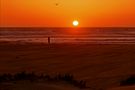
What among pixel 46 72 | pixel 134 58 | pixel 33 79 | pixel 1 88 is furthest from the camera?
pixel 134 58

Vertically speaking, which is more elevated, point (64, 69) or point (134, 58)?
point (134, 58)

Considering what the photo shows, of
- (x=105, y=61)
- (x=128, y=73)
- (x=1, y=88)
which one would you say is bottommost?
(x=1, y=88)

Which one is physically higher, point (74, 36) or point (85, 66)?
point (74, 36)

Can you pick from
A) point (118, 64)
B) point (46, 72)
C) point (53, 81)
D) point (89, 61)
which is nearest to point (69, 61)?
point (89, 61)

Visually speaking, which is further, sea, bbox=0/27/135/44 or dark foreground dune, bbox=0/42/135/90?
sea, bbox=0/27/135/44

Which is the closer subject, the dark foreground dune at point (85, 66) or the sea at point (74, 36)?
the dark foreground dune at point (85, 66)

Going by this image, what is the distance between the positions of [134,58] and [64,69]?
483cm

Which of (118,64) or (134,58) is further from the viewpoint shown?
(134,58)

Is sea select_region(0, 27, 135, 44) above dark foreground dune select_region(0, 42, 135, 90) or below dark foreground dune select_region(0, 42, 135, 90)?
above

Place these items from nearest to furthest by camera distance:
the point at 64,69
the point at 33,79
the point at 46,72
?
the point at 33,79
the point at 46,72
the point at 64,69

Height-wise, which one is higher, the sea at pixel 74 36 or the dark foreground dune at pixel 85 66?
the sea at pixel 74 36

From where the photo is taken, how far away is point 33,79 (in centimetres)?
1018

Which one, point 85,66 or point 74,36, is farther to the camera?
point 74,36

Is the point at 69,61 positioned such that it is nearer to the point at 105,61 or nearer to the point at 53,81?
the point at 105,61
